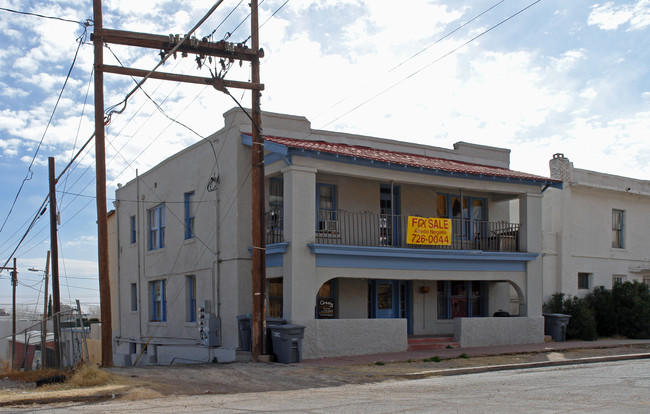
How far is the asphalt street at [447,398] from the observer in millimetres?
9547

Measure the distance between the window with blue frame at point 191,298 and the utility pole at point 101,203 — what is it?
7214 millimetres

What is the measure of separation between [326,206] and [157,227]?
8.19 m

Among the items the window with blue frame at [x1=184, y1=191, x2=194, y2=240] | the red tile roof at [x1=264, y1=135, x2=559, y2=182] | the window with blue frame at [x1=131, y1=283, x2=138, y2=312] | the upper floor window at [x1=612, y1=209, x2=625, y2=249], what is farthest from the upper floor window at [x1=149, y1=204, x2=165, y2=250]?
the upper floor window at [x1=612, y1=209, x2=625, y2=249]

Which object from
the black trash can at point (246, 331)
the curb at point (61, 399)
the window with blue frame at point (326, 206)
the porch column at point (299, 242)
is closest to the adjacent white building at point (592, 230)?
the window with blue frame at point (326, 206)

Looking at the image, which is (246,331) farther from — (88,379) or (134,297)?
(134,297)

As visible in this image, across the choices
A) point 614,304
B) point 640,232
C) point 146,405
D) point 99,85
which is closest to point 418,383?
point 146,405

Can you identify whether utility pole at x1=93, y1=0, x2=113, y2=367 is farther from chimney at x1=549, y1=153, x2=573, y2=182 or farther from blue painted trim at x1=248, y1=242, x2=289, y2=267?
chimney at x1=549, y1=153, x2=573, y2=182

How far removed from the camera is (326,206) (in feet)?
68.6

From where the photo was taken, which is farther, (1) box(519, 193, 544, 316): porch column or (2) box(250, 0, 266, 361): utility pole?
(1) box(519, 193, 544, 316): porch column

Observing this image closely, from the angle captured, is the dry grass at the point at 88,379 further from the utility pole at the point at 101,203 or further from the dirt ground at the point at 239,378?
the utility pole at the point at 101,203

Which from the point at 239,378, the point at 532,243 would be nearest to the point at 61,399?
the point at 239,378

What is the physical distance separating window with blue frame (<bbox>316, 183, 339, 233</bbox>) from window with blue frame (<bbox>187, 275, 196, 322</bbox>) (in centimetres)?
570

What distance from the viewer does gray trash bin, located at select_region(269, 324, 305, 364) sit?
16.5 m

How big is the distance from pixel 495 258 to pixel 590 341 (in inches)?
181
